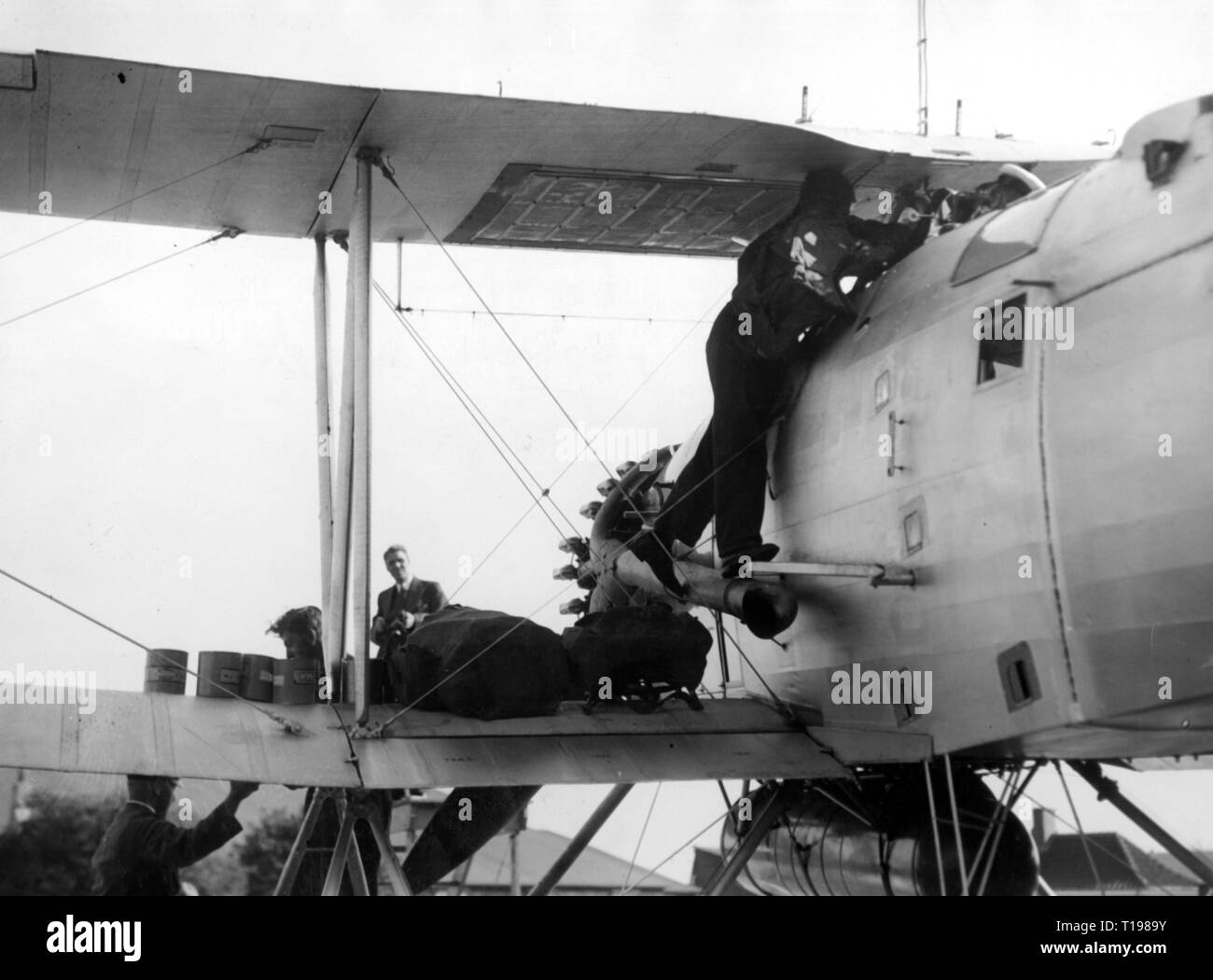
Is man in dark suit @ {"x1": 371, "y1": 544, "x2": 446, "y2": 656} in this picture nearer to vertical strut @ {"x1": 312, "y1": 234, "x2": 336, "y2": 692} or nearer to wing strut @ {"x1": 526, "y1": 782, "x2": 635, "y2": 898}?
vertical strut @ {"x1": 312, "y1": 234, "x2": 336, "y2": 692}

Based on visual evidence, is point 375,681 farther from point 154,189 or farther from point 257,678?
point 154,189

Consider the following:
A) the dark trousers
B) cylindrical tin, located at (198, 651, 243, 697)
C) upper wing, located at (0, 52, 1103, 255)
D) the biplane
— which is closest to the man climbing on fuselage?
the dark trousers

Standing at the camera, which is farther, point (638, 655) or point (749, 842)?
point (638, 655)

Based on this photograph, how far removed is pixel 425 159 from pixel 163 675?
11.6 ft

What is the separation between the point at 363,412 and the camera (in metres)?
8.27

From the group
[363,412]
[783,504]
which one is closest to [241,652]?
[363,412]

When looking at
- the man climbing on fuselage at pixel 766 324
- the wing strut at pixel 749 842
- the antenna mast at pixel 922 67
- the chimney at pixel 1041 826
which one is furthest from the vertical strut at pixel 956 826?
the antenna mast at pixel 922 67

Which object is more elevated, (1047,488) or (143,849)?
(1047,488)

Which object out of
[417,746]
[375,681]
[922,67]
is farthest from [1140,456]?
[922,67]

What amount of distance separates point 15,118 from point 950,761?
633 cm

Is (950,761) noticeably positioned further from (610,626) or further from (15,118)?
(15,118)

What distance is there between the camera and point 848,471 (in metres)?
7.71

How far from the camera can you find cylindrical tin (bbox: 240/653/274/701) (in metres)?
8.17

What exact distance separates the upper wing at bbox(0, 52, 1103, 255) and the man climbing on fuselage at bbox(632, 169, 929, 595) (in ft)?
2.39
